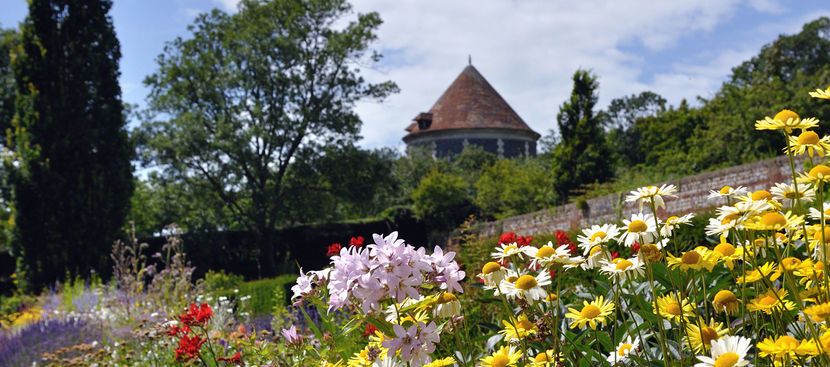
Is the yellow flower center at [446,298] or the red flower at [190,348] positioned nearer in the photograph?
the yellow flower center at [446,298]

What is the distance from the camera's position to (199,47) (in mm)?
20125

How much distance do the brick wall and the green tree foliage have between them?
16.3ft

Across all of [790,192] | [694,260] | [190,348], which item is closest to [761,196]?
[790,192]

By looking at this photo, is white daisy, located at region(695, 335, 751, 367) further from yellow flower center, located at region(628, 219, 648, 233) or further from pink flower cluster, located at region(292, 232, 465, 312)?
pink flower cluster, located at region(292, 232, 465, 312)

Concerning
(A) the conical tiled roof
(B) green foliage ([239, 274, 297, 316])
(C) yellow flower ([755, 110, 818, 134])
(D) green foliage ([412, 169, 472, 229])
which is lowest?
(B) green foliage ([239, 274, 297, 316])

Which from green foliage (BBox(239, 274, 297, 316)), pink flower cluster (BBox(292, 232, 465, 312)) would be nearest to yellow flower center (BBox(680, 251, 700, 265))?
pink flower cluster (BBox(292, 232, 465, 312))

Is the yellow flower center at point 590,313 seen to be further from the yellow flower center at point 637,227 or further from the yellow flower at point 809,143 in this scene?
the yellow flower at point 809,143

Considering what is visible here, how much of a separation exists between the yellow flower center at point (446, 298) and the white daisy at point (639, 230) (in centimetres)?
38

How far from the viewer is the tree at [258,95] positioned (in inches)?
757

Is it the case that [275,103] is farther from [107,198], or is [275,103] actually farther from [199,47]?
[107,198]

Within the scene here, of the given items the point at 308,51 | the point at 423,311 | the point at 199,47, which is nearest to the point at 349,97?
the point at 308,51

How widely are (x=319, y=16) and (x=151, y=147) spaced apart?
5776 millimetres

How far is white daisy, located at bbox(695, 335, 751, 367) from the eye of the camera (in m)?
1.00

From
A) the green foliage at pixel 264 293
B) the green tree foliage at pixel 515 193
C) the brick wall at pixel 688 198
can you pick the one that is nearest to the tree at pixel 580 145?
the green tree foliage at pixel 515 193
